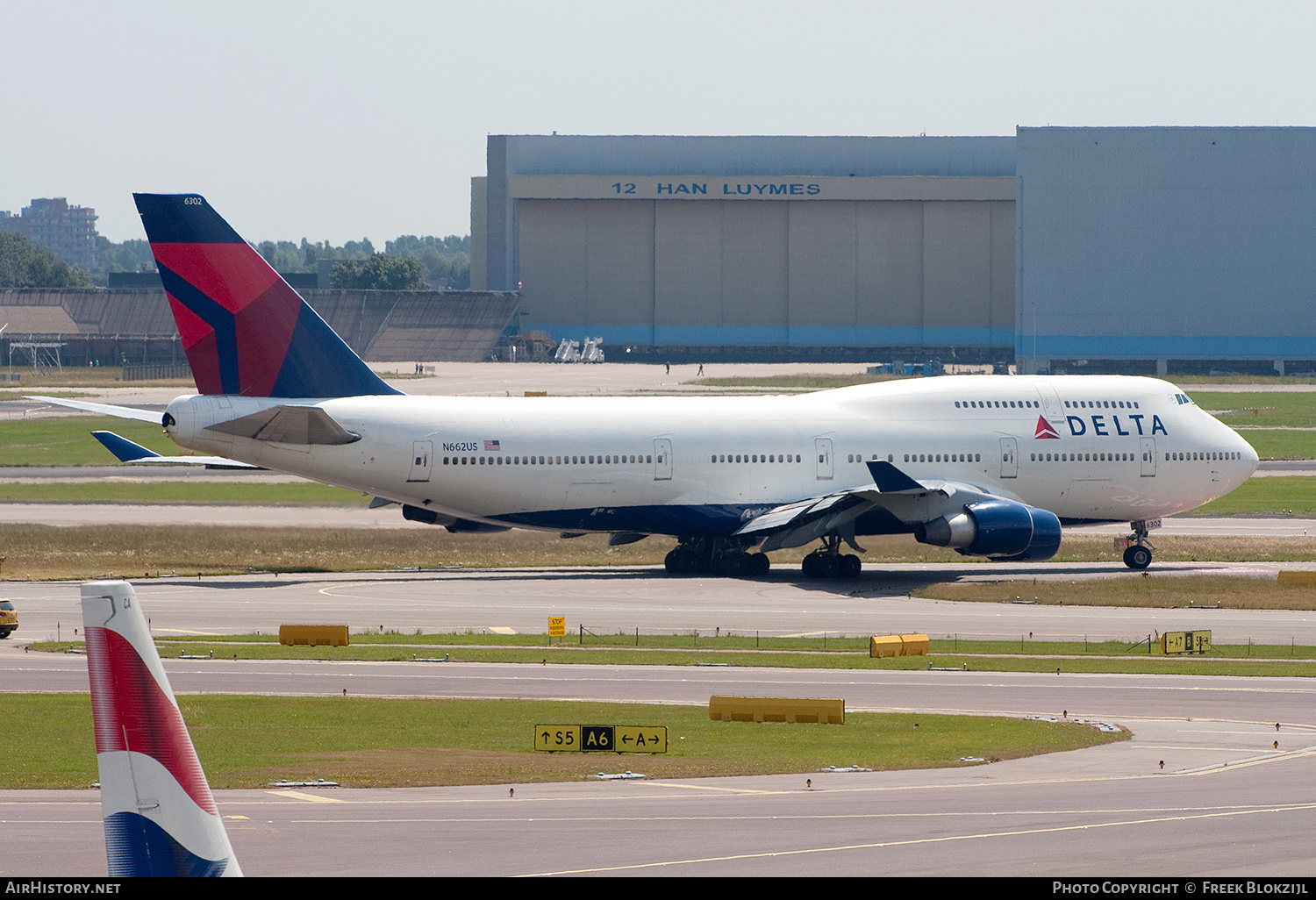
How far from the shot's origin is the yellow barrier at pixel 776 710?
31.7 meters

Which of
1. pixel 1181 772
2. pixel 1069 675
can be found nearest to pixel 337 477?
pixel 1069 675

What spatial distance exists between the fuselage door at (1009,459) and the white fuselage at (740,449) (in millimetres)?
42

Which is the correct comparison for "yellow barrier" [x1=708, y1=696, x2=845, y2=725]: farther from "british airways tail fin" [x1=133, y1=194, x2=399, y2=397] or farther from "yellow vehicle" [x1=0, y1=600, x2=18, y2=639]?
"british airways tail fin" [x1=133, y1=194, x2=399, y2=397]

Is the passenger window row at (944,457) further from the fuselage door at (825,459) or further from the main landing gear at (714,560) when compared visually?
the main landing gear at (714,560)

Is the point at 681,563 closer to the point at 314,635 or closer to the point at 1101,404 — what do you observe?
the point at 1101,404

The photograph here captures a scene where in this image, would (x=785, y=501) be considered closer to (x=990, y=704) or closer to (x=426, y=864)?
(x=990, y=704)

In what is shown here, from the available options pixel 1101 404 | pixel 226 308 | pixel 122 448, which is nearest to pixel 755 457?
pixel 1101 404

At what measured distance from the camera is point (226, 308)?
50.8 m

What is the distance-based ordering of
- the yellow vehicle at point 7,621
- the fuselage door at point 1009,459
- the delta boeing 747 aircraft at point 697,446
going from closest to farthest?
the yellow vehicle at point 7,621 < the delta boeing 747 aircraft at point 697,446 < the fuselage door at point 1009,459

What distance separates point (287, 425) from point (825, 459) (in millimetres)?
17983

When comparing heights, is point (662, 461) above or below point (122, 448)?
below

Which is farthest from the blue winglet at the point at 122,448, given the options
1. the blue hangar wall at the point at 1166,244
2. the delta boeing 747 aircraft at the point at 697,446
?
the blue hangar wall at the point at 1166,244
